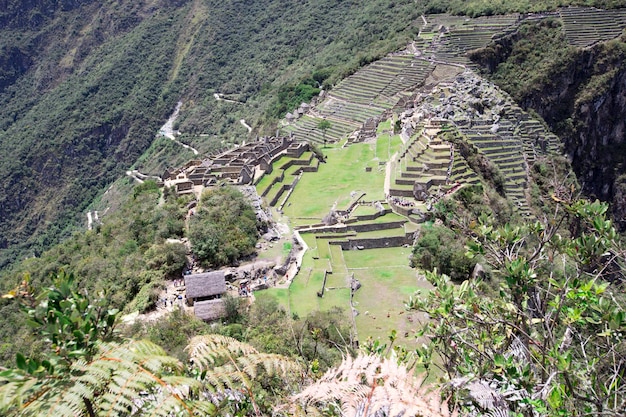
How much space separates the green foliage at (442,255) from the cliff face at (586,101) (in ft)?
99.3

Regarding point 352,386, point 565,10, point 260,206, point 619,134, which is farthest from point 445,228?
point 565,10

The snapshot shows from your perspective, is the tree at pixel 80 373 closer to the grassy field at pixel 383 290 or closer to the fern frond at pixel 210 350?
the fern frond at pixel 210 350

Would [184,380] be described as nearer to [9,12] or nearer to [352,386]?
[352,386]

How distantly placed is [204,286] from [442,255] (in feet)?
26.2

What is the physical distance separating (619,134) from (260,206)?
123ft

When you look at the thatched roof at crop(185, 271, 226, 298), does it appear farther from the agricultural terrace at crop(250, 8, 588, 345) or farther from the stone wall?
the stone wall

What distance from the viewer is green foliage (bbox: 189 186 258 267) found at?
16297mm

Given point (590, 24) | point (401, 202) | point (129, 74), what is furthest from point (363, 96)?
point (129, 74)

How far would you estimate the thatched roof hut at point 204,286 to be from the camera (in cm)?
1405

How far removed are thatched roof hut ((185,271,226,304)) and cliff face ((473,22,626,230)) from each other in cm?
3710

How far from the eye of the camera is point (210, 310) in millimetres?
12984

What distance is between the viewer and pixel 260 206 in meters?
19.9

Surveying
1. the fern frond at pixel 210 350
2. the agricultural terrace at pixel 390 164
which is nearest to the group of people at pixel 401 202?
the agricultural terrace at pixel 390 164

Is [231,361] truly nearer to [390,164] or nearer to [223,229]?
[223,229]
